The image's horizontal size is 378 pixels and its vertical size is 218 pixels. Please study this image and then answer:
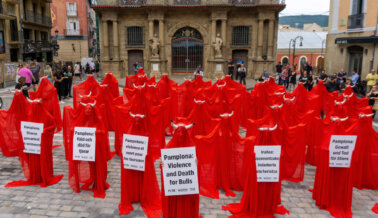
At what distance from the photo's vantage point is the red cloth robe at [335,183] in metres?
5.75

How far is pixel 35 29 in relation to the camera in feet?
117

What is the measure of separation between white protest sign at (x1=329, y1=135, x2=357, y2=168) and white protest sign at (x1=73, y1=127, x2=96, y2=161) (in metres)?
4.53

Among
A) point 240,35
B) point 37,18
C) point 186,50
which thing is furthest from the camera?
point 37,18

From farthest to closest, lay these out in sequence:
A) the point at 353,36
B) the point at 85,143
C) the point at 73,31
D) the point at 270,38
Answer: the point at 73,31 → the point at 270,38 → the point at 353,36 → the point at 85,143

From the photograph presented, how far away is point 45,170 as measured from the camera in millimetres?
6734

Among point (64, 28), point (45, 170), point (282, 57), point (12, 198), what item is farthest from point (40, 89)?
point (282, 57)

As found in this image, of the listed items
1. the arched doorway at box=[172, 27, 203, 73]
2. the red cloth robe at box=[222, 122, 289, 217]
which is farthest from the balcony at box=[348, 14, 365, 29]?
the red cloth robe at box=[222, 122, 289, 217]

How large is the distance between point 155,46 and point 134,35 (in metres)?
3.04

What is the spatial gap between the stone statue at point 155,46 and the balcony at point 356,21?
15094mm

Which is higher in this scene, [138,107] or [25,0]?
[25,0]

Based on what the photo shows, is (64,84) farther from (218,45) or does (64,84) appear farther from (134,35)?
(218,45)

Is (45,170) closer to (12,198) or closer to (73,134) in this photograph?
(12,198)

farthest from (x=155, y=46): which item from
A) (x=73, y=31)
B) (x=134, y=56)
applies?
(x=73, y=31)

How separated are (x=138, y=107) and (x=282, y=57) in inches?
1864
